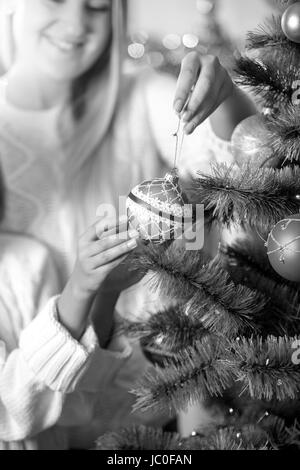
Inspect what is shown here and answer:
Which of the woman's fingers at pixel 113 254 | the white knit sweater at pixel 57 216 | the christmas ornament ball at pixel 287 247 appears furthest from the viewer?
the white knit sweater at pixel 57 216

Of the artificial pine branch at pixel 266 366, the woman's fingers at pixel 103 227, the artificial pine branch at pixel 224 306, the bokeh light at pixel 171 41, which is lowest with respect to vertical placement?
the artificial pine branch at pixel 266 366

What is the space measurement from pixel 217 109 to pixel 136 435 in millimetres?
485

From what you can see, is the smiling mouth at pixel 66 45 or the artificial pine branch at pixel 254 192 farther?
the smiling mouth at pixel 66 45

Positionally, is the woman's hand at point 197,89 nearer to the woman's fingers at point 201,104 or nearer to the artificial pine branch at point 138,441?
the woman's fingers at point 201,104

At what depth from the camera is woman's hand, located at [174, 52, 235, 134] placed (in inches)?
28.1

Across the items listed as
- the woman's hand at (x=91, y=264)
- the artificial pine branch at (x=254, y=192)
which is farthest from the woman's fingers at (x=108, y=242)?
the artificial pine branch at (x=254, y=192)

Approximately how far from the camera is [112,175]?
0.90 meters

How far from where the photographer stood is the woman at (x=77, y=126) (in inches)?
32.7

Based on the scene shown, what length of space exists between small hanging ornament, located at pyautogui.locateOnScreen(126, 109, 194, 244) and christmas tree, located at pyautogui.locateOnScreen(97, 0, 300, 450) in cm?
2

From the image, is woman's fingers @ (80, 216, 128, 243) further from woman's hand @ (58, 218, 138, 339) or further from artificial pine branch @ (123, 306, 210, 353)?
artificial pine branch @ (123, 306, 210, 353)

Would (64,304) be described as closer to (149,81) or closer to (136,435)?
(136,435)

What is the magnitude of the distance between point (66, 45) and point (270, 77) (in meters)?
0.35

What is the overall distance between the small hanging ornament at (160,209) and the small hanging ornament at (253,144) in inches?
3.8

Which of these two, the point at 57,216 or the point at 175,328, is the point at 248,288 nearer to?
the point at 175,328
